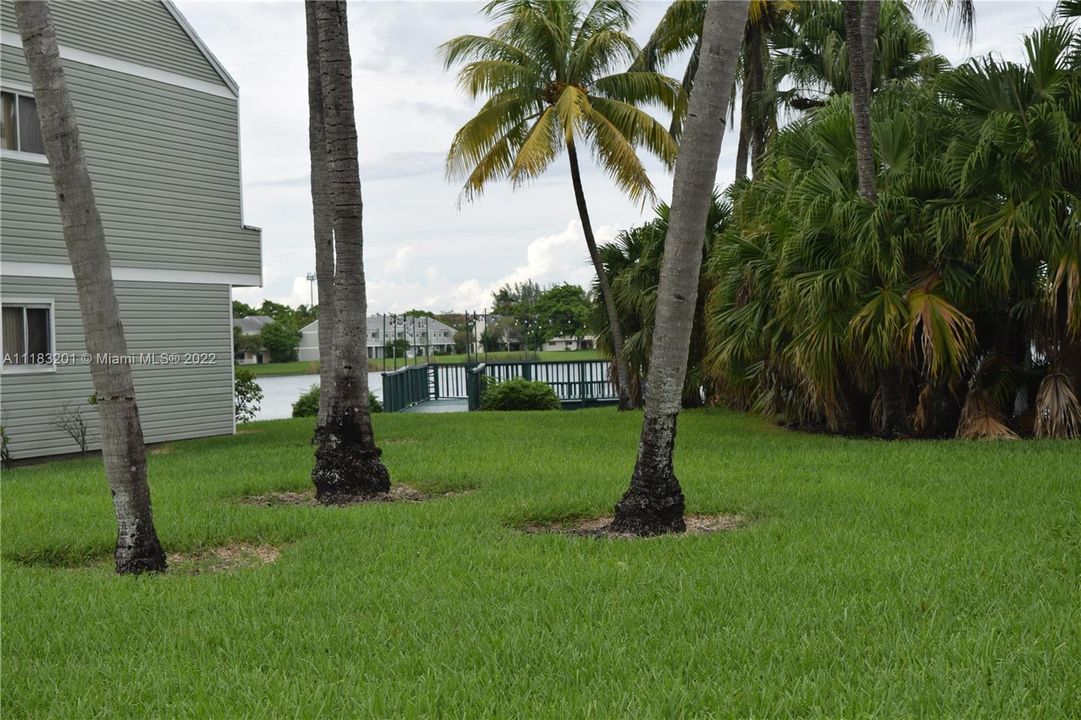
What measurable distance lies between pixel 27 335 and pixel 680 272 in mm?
12034

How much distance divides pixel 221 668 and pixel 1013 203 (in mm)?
10916

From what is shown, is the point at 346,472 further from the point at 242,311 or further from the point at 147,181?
the point at 242,311

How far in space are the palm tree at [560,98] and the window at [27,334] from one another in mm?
8911

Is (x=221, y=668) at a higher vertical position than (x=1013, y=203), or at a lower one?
lower

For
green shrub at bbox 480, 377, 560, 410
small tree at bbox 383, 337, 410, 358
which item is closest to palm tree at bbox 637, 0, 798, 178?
green shrub at bbox 480, 377, 560, 410

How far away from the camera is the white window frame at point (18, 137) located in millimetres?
15391

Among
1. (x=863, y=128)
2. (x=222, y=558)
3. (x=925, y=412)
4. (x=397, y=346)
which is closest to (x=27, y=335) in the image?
(x=222, y=558)

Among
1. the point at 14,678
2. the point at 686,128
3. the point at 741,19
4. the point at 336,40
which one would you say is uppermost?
the point at 336,40

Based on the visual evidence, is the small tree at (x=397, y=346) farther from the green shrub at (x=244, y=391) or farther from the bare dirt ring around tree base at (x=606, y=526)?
the bare dirt ring around tree base at (x=606, y=526)

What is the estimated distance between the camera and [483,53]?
2181cm

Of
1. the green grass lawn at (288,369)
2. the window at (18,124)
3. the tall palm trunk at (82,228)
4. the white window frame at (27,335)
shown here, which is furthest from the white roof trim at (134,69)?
the green grass lawn at (288,369)

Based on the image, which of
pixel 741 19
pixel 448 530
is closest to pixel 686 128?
pixel 741 19

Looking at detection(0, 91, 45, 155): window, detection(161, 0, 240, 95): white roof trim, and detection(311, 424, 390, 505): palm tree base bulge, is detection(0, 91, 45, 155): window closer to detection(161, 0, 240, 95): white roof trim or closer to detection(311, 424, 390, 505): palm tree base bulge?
detection(161, 0, 240, 95): white roof trim

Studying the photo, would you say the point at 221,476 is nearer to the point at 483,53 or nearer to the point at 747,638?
the point at 747,638
